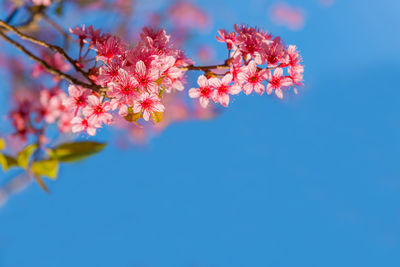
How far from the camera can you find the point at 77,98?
5.39 ft

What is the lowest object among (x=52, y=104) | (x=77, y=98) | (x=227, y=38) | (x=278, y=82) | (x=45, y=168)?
(x=45, y=168)

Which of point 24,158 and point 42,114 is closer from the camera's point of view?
point 24,158

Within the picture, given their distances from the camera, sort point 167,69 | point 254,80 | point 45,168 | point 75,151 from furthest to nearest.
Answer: point 75,151
point 45,168
point 254,80
point 167,69

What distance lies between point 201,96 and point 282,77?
39cm

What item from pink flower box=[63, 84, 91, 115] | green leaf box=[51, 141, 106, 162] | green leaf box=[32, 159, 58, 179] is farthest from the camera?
green leaf box=[51, 141, 106, 162]

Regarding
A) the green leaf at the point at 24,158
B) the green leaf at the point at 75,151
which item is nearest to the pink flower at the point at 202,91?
the green leaf at the point at 75,151

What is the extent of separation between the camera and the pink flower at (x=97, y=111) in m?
1.54

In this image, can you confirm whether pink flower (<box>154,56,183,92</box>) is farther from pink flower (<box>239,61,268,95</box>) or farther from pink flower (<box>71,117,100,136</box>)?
pink flower (<box>71,117,100,136</box>)

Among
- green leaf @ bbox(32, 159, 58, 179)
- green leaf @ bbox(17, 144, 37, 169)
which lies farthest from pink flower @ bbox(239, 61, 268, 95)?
green leaf @ bbox(17, 144, 37, 169)

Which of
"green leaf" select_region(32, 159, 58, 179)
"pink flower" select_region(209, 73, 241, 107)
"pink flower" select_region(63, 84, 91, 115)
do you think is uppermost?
"pink flower" select_region(209, 73, 241, 107)

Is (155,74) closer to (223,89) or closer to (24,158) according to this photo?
(223,89)

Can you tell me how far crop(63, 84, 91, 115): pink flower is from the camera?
162 centimetres

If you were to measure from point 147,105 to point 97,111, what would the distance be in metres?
0.28

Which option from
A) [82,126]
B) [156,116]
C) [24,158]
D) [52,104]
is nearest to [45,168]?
[24,158]
